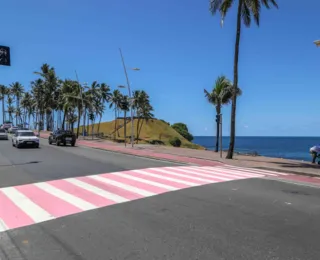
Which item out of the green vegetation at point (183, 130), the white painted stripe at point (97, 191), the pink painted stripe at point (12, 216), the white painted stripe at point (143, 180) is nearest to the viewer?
the pink painted stripe at point (12, 216)

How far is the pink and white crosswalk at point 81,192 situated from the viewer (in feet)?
24.9

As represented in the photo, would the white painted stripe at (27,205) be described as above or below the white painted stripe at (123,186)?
below

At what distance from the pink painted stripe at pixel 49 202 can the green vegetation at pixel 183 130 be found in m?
111

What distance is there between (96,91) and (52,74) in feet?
55.9

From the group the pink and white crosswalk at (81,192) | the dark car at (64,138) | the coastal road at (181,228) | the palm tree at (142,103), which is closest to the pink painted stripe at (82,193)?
the pink and white crosswalk at (81,192)

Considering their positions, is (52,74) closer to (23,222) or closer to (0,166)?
(0,166)

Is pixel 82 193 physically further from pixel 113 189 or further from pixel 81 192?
pixel 113 189

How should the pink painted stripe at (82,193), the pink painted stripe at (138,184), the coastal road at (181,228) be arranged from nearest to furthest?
1. the coastal road at (181,228)
2. the pink painted stripe at (82,193)
3. the pink painted stripe at (138,184)

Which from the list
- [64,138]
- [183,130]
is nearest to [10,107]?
[183,130]

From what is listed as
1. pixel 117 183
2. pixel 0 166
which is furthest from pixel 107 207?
pixel 0 166

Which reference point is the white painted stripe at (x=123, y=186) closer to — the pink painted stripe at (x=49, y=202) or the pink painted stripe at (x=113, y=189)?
the pink painted stripe at (x=113, y=189)

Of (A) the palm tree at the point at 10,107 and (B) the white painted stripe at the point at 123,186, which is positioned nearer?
(B) the white painted stripe at the point at 123,186

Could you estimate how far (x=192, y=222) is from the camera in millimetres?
6633

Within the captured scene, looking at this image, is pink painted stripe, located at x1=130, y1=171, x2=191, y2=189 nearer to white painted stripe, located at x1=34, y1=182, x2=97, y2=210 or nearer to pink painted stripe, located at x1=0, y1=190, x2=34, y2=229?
A: white painted stripe, located at x1=34, y1=182, x2=97, y2=210
